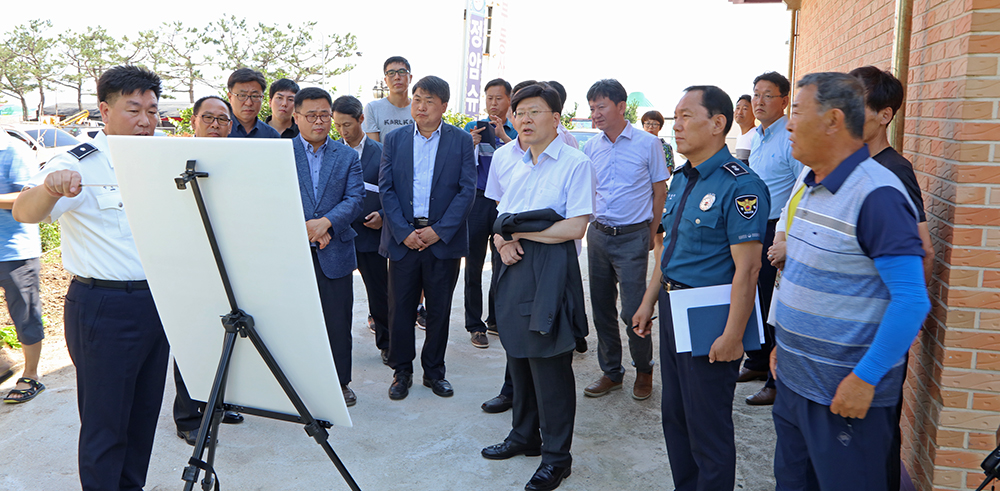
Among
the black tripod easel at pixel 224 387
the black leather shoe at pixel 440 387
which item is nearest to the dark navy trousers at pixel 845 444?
the black tripod easel at pixel 224 387

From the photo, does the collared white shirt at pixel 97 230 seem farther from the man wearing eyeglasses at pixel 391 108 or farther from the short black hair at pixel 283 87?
the man wearing eyeglasses at pixel 391 108

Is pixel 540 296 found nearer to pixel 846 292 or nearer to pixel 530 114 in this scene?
pixel 530 114

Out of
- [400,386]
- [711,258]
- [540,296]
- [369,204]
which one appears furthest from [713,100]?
[369,204]

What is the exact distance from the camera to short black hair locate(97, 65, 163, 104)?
2.42 meters

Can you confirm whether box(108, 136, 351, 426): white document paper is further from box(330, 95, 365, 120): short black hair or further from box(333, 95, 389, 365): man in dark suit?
box(330, 95, 365, 120): short black hair

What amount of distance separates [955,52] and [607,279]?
2.40 m

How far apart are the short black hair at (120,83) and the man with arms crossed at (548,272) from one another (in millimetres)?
1580

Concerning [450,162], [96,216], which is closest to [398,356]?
[450,162]

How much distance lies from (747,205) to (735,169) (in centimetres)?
17

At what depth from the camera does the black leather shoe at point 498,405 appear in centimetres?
386

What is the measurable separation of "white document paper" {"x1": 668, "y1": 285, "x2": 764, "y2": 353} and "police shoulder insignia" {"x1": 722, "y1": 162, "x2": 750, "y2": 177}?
1.38ft

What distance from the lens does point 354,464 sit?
3.21 metres

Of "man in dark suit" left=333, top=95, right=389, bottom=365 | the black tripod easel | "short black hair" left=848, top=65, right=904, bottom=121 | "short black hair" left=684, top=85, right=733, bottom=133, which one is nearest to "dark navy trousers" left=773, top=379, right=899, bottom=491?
"short black hair" left=684, top=85, right=733, bottom=133

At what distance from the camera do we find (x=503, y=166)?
11.6 feet
